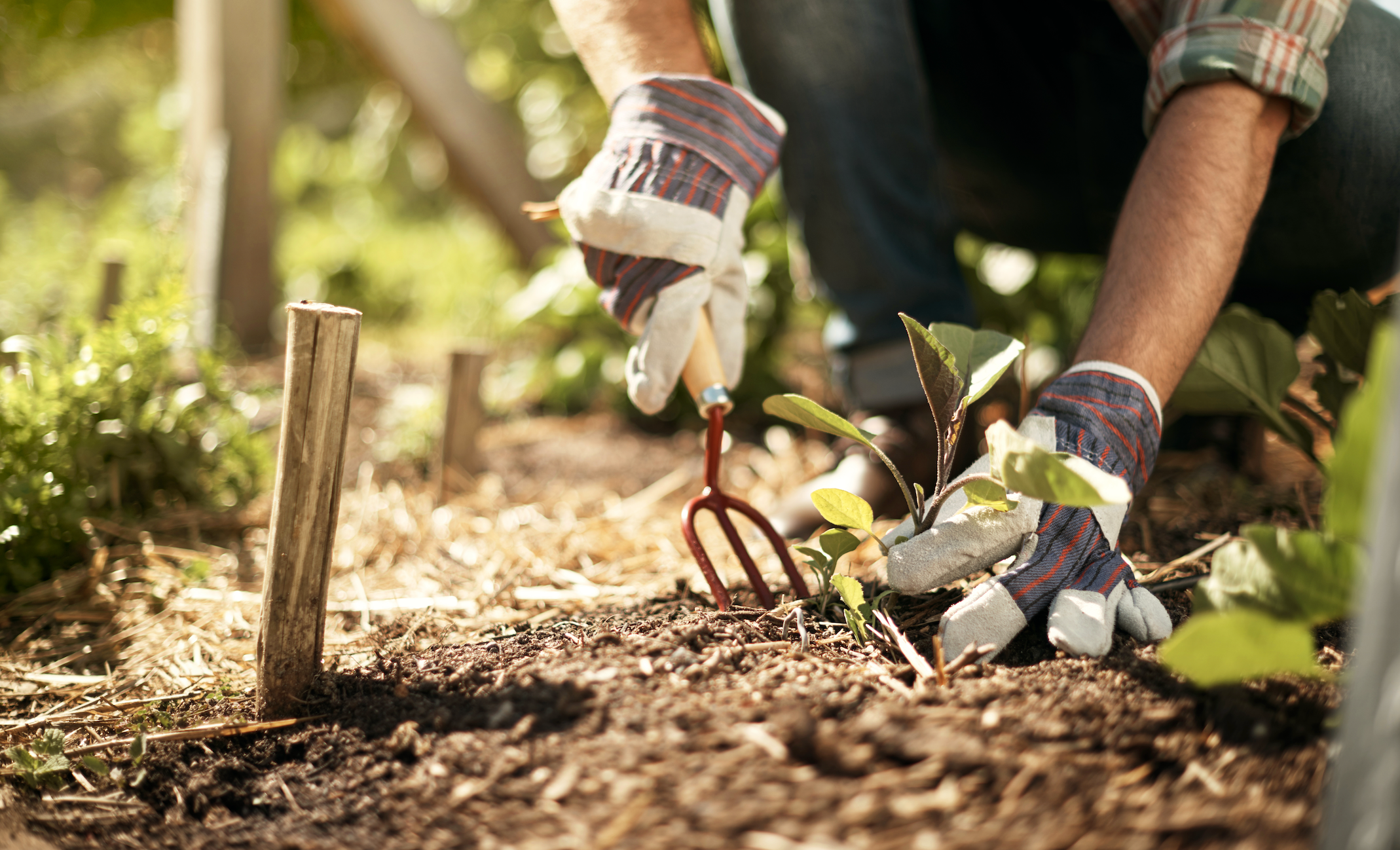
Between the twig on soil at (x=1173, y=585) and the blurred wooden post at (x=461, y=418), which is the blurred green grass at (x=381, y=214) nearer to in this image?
the blurred wooden post at (x=461, y=418)

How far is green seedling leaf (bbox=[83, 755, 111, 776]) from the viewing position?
82cm

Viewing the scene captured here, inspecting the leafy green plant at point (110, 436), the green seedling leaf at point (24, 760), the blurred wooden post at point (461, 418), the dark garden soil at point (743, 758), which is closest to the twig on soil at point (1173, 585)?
the dark garden soil at point (743, 758)

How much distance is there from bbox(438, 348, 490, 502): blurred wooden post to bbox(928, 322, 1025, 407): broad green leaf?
1.12m

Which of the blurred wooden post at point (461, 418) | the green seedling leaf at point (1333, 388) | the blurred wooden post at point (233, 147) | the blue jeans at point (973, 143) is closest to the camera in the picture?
the green seedling leaf at point (1333, 388)

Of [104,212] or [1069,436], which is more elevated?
[104,212]

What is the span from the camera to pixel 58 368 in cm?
137

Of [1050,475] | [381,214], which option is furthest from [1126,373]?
[381,214]

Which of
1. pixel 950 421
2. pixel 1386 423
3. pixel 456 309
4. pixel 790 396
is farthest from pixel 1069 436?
pixel 456 309

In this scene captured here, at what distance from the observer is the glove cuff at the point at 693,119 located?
1.07 m

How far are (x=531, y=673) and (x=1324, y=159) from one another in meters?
1.37

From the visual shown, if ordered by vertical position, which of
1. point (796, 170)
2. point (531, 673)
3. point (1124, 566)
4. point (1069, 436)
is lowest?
point (531, 673)

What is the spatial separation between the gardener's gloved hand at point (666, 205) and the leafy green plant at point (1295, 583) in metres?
0.65

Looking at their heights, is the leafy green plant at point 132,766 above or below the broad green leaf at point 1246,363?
below

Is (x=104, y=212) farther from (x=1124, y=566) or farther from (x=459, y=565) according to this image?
Answer: (x=1124, y=566)
